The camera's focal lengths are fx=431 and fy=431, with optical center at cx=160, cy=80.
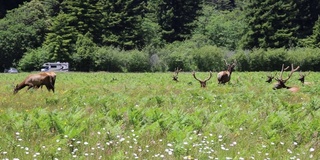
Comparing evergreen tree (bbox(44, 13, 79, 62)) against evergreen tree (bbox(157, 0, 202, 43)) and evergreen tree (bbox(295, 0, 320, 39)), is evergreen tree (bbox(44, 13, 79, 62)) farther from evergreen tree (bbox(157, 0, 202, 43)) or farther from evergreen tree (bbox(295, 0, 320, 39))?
evergreen tree (bbox(295, 0, 320, 39))

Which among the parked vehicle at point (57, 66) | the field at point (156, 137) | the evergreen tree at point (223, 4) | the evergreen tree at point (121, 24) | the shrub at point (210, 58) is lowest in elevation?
the parked vehicle at point (57, 66)

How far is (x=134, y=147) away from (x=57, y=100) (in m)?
Answer: 8.28

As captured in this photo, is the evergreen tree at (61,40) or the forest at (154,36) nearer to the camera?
the forest at (154,36)

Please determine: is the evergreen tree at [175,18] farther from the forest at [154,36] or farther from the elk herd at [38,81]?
the elk herd at [38,81]

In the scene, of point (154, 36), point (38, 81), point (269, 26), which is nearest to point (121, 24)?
point (154, 36)

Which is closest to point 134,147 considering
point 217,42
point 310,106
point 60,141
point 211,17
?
point 60,141

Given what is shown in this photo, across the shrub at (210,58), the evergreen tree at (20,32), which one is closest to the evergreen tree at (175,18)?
the shrub at (210,58)

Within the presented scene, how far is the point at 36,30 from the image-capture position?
71875 mm

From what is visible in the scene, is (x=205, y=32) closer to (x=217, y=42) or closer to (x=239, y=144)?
(x=217, y=42)

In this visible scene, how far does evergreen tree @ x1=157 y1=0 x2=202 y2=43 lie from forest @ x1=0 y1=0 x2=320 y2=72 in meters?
0.19

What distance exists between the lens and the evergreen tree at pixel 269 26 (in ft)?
219

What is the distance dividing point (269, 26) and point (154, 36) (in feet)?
68.9

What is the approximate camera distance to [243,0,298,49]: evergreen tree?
66875 millimetres

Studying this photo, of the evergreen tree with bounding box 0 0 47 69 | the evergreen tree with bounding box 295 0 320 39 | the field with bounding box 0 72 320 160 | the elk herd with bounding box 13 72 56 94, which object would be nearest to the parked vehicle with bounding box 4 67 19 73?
the evergreen tree with bounding box 0 0 47 69
